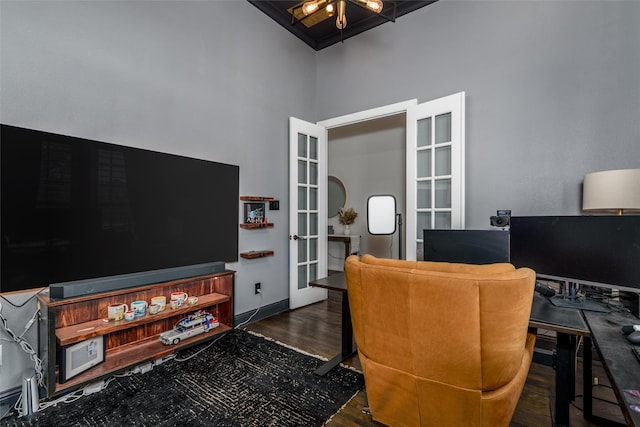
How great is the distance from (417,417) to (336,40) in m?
4.09

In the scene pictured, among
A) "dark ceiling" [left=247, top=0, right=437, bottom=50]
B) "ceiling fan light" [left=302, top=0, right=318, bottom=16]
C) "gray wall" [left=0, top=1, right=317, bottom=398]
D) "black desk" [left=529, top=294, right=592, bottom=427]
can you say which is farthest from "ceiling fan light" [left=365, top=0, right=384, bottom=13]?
"black desk" [left=529, top=294, right=592, bottom=427]

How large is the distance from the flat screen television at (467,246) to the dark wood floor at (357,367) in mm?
862

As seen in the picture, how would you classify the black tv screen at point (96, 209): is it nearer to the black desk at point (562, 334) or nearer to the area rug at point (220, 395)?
the area rug at point (220, 395)

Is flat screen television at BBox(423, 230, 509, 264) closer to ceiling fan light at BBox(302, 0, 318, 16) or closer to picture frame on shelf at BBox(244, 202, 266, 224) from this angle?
picture frame on shelf at BBox(244, 202, 266, 224)

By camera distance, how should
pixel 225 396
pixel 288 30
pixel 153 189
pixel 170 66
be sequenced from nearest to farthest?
pixel 225 396
pixel 153 189
pixel 170 66
pixel 288 30

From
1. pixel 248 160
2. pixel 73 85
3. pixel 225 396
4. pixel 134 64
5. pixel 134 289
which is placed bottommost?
pixel 225 396

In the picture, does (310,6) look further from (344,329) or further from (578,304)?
(578,304)

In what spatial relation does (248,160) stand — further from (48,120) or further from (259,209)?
(48,120)

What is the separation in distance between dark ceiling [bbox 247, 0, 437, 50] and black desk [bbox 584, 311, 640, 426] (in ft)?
9.99

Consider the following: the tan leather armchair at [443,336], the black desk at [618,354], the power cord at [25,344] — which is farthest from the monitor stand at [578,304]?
the power cord at [25,344]

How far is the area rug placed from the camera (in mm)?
1641

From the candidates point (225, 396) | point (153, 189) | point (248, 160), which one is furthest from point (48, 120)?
point (225, 396)

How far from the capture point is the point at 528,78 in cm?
260

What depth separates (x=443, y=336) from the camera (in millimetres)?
1081
